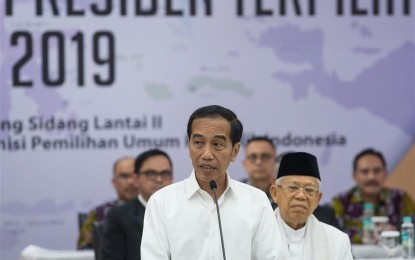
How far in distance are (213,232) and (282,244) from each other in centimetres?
25

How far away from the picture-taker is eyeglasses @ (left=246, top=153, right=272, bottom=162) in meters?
7.68

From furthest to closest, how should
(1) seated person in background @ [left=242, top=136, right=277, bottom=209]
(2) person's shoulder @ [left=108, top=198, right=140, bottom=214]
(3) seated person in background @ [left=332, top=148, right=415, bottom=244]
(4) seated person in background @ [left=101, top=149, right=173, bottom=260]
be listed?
(3) seated person in background @ [left=332, top=148, right=415, bottom=244], (1) seated person in background @ [left=242, top=136, right=277, bottom=209], (2) person's shoulder @ [left=108, top=198, right=140, bottom=214], (4) seated person in background @ [left=101, top=149, right=173, bottom=260]

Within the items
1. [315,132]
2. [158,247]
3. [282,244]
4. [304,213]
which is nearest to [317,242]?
[304,213]

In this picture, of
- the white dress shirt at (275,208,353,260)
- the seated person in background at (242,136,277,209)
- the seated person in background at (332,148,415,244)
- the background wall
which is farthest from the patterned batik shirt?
the white dress shirt at (275,208,353,260)

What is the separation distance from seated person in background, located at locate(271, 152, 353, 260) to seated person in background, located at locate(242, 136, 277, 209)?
9.48 feet

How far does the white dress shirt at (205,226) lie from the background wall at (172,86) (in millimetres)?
4666

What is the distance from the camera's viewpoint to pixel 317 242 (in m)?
4.44

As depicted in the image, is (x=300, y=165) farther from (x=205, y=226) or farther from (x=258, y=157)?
(x=258, y=157)

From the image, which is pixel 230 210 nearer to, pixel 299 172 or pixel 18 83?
pixel 299 172

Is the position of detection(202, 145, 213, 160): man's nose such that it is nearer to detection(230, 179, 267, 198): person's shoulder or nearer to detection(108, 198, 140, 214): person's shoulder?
detection(230, 179, 267, 198): person's shoulder

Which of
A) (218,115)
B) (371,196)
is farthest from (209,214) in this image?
(371,196)

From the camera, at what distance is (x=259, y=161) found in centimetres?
765

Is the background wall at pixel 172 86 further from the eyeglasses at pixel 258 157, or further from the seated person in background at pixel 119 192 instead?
the eyeglasses at pixel 258 157

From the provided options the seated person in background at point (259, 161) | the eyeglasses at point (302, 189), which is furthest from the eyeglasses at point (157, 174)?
the eyeglasses at point (302, 189)
